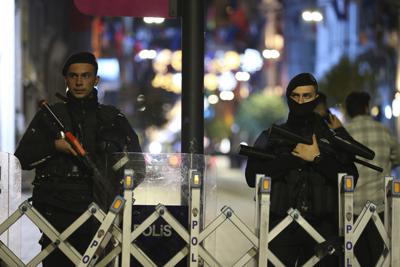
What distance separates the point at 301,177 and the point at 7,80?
8435mm

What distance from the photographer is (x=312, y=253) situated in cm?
641

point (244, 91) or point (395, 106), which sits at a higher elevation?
point (395, 106)

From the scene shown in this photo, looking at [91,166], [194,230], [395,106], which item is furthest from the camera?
[395,106]

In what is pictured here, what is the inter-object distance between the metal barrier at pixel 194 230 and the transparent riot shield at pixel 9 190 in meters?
0.27

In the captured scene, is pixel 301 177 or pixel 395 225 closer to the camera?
pixel 395 225

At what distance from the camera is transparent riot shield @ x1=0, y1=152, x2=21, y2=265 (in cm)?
645

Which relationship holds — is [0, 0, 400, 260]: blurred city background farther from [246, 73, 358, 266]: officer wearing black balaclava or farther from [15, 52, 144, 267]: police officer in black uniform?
[246, 73, 358, 266]: officer wearing black balaclava

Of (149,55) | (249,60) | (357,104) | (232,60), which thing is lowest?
(357,104)

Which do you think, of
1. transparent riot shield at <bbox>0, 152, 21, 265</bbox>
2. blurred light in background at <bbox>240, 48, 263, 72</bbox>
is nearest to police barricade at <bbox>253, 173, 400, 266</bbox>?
transparent riot shield at <bbox>0, 152, 21, 265</bbox>

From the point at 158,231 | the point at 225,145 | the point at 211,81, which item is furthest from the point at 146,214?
the point at 225,145

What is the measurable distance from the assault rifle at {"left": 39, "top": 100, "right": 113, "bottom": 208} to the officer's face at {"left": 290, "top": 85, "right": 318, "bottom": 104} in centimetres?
140

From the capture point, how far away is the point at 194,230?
6020mm

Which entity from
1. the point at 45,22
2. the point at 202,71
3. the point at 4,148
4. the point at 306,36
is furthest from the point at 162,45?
the point at 202,71

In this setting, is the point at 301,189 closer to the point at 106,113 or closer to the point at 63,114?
the point at 106,113
